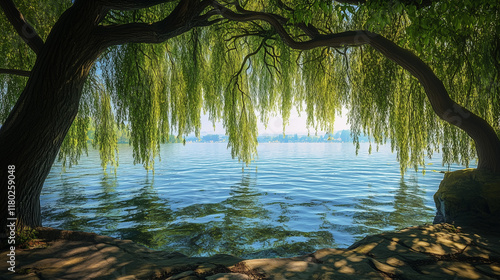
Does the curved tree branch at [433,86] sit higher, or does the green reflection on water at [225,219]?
the curved tree branch at [433,86]

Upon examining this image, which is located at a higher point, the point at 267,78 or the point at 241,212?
the point at 267,78

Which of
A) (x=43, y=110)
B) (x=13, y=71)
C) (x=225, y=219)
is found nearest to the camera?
(x=43, y=110)

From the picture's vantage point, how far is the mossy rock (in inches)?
140

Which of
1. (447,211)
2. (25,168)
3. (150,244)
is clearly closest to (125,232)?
(150,244)

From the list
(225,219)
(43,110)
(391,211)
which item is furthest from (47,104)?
(391,211)

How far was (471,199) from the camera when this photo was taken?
3.73 meters

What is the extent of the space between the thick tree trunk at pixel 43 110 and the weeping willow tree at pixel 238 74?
0.01 meters

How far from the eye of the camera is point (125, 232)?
4.76 metres

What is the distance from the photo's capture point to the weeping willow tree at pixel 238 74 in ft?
9.76

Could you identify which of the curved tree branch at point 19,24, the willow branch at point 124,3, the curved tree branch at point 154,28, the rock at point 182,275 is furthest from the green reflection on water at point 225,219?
the willow branch at point 124,3

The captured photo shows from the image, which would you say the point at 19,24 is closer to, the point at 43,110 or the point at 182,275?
the point at 43,110

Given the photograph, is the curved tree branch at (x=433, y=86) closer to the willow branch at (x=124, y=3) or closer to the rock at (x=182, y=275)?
the willow branch at (x=124, y=3)

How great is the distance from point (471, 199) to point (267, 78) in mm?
3949

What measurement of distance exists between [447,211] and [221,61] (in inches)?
171
